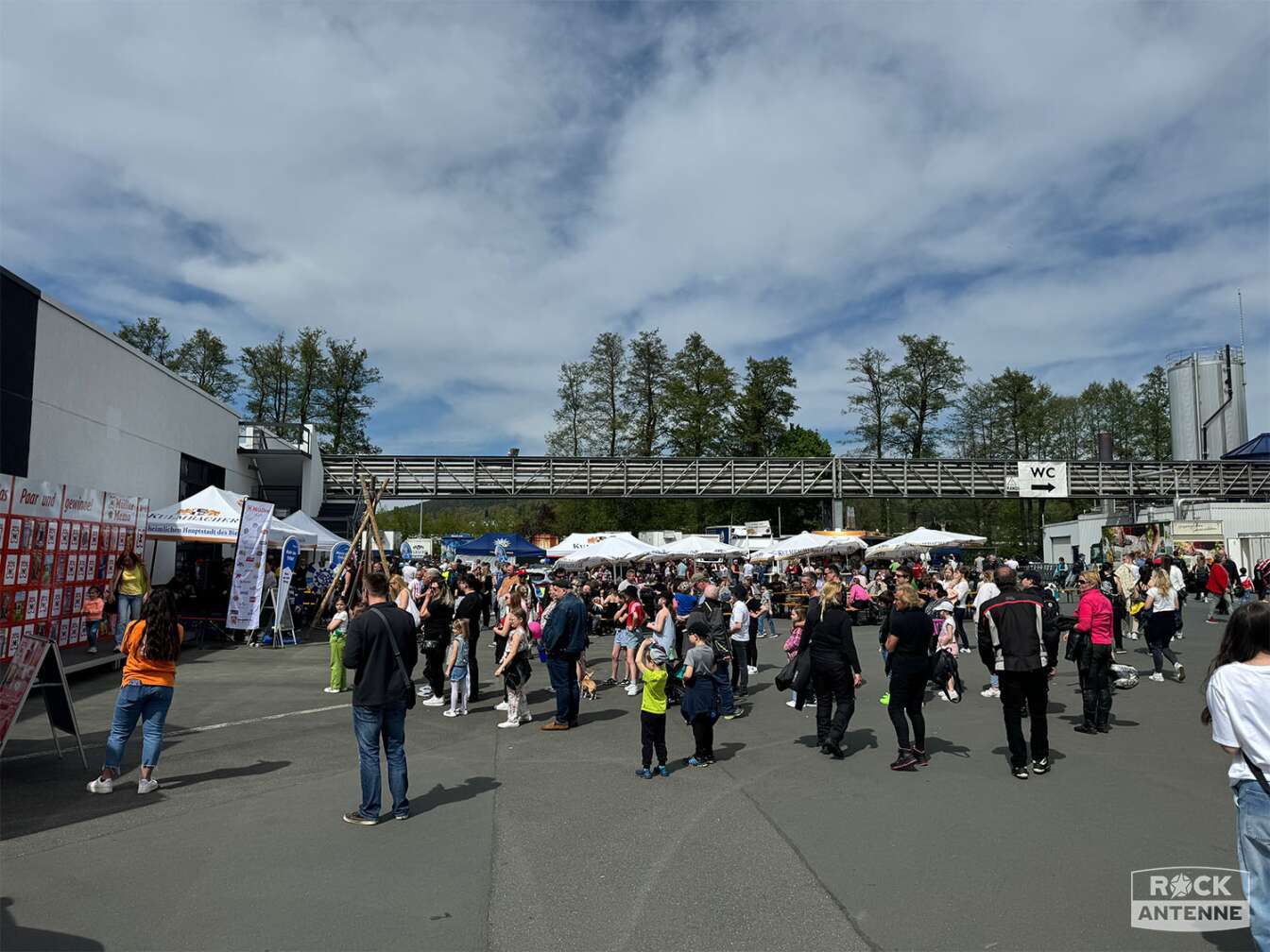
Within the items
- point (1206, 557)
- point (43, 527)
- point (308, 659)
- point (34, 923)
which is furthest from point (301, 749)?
point (1206, 557)

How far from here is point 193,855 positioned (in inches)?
204

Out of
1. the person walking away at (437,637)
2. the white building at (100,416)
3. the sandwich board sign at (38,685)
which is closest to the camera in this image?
the sandwich board sign at (38,685)

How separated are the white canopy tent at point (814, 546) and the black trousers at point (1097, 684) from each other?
1659 centimetres

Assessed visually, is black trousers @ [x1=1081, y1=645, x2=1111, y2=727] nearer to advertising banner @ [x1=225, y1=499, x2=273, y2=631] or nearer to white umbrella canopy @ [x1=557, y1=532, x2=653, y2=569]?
advertising banner @ [x1=225, y1=499, x2=273, y2=631]

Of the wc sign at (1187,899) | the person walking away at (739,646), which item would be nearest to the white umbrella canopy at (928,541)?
the person walking away at (739,646)

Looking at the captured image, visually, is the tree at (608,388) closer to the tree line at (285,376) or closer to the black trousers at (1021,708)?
the tree line at (285,376)

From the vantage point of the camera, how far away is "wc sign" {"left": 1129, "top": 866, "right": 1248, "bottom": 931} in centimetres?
417

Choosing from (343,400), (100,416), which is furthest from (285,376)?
(100,416)

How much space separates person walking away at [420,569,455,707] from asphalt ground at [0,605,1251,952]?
167 cm

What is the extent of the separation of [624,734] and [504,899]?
457cm

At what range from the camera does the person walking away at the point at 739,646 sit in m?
11.2

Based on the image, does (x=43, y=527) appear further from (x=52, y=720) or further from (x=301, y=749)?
(x=301, y=749)

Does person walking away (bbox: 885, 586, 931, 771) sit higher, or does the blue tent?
the blue tent

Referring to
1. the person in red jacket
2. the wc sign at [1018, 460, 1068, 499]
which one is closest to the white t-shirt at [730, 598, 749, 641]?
the person in red jacket
